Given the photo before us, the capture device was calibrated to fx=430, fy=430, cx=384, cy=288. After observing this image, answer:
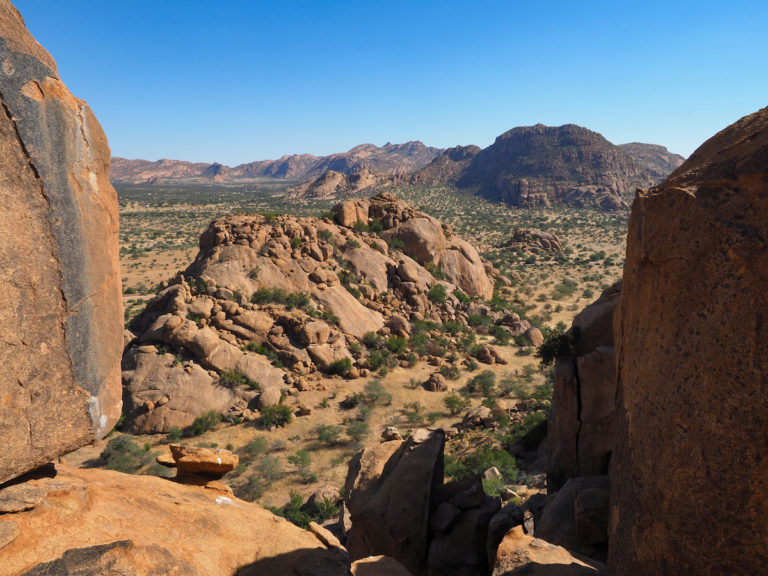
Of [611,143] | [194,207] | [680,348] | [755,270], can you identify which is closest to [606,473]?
[680,348]

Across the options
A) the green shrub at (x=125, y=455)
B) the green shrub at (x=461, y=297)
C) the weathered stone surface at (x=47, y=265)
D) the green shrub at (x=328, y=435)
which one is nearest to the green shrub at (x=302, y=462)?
the green shrub at (x=328, y=435)

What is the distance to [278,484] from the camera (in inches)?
504

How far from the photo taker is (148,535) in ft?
16.2

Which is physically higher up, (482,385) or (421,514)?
(421,514)

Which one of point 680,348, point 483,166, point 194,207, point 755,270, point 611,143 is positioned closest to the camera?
point 755,270

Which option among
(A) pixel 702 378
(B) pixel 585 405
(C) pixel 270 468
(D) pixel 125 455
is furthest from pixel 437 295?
(A) pixel 702 378

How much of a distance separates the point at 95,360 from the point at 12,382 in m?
0.86

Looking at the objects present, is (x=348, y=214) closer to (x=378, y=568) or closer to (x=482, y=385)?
(x=482, y=385)

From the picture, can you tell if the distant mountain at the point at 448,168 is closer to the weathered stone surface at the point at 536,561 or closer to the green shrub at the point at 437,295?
the green shrub at the point at 437,295

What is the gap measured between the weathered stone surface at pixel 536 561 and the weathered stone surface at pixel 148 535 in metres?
2.47

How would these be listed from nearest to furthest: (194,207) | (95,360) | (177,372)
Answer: (95,360) → (177,372) → (194,207)

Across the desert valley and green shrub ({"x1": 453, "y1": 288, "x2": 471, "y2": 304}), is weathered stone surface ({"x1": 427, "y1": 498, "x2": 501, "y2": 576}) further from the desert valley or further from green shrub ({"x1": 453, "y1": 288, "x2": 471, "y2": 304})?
green shrub ({"x1": 453, "y1": 288, "x2": 471, "y2": 304})

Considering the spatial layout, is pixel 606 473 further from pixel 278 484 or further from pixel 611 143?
pixel 611 143

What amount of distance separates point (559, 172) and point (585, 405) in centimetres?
10535
